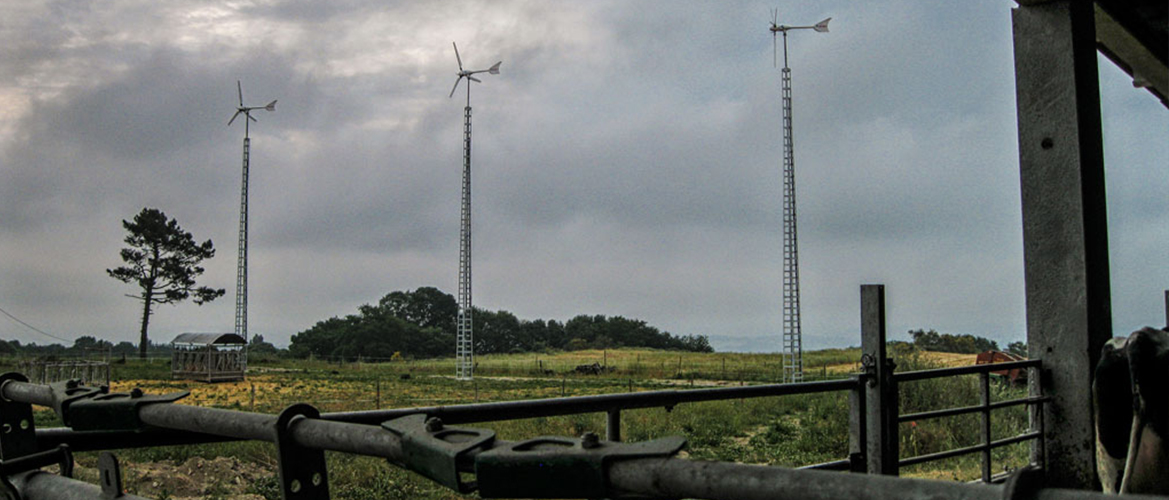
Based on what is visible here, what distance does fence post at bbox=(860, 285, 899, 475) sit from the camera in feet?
11.9

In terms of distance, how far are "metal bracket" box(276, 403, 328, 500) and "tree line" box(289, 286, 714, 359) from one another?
66407 millimetres

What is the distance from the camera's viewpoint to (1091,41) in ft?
15.5

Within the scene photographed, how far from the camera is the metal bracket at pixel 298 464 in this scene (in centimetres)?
100

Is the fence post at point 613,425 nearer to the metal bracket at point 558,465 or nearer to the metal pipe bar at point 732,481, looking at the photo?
the metal pipe bar at point 732,481

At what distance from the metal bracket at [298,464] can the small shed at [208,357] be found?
41837 millimetres

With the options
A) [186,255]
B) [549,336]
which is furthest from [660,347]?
[186,255]

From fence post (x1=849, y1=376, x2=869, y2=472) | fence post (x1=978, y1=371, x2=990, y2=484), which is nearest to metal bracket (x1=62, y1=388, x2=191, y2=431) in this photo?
fence post (x1=849, y1=376, x2=869, y2=472)

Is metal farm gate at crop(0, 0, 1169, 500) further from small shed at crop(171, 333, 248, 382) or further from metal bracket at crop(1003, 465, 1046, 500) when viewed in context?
small shed at crop(171, 333, 248, 382)

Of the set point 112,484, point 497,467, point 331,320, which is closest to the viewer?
point 497,467

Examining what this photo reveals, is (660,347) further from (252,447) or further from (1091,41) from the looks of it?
(1091,41)

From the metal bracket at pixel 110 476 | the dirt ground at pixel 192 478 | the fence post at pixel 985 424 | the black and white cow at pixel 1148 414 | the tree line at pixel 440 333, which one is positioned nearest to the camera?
the metal bracket at pixel 110 476

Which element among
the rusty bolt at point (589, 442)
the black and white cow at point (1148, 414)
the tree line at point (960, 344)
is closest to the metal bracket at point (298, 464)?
the rusty bolt at point (589, 442)

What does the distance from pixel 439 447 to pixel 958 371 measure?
3.79 m

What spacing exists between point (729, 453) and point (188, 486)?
7.54m
